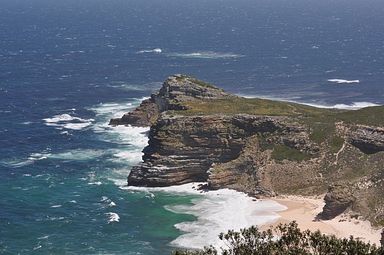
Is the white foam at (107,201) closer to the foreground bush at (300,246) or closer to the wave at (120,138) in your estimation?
the wave at (120,138)

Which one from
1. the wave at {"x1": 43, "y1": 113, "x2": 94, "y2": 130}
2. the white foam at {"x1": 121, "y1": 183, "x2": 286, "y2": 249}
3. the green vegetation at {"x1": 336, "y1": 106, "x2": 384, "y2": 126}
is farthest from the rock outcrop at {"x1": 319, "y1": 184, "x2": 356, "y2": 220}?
the wave at {"x1": 43, "y1": 113, "x2": 94, "y2": 130}

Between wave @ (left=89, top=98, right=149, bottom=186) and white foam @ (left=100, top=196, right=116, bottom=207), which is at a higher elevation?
wave @ (left=89, top=98, right=149, bottom=186)

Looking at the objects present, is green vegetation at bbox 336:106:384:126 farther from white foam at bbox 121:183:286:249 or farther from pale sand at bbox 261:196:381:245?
white foam at bbox 121:183:286:249

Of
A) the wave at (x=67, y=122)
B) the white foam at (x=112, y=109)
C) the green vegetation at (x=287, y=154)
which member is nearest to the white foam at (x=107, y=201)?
the green vegetation at (x=287, y=154)

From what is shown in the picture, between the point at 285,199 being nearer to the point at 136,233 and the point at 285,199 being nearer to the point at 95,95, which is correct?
the point at 136,233

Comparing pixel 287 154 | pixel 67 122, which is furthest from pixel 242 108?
pixel 67 122

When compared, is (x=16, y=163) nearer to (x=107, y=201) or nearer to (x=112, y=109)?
(x=107, y=201)

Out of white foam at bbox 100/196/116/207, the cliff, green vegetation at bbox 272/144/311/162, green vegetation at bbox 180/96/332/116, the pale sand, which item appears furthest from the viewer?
green vegetation at bbox 180/96/332/116
